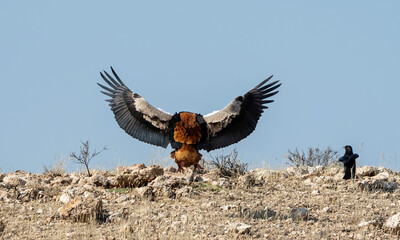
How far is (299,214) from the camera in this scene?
360 inches

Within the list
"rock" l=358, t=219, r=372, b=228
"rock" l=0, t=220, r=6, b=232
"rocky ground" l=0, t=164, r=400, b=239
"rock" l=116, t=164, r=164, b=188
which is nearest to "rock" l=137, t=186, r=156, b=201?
"rocky ground" l=0, t=164, r=400, b=239

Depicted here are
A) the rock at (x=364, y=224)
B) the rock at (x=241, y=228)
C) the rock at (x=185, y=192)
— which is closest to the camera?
the rock at (x=241, y=228)

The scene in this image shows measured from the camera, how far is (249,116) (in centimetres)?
1198

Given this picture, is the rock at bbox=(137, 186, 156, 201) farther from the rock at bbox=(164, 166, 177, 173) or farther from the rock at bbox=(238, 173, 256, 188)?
the rock at bbox=(164, 166, 177, 173)

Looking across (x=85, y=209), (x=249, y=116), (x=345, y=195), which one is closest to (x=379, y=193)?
(x=345, y=195)

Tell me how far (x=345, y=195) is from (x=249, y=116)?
7.66 ft

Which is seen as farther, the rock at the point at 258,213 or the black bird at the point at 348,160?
the black bird at the point at 348,160

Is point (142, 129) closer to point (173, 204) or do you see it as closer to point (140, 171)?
point (140, 171)

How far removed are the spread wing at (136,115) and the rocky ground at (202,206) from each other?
658 mm

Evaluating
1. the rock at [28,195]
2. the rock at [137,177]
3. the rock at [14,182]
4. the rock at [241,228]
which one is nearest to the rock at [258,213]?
the rock at [241,228]

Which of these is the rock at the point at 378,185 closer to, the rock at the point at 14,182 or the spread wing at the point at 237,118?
the spread wing at the point at 237,118

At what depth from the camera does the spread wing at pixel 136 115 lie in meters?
11.8

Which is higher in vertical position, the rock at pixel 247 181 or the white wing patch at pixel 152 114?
the white wing patch at pixel 152 114

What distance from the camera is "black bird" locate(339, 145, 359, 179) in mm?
12086
